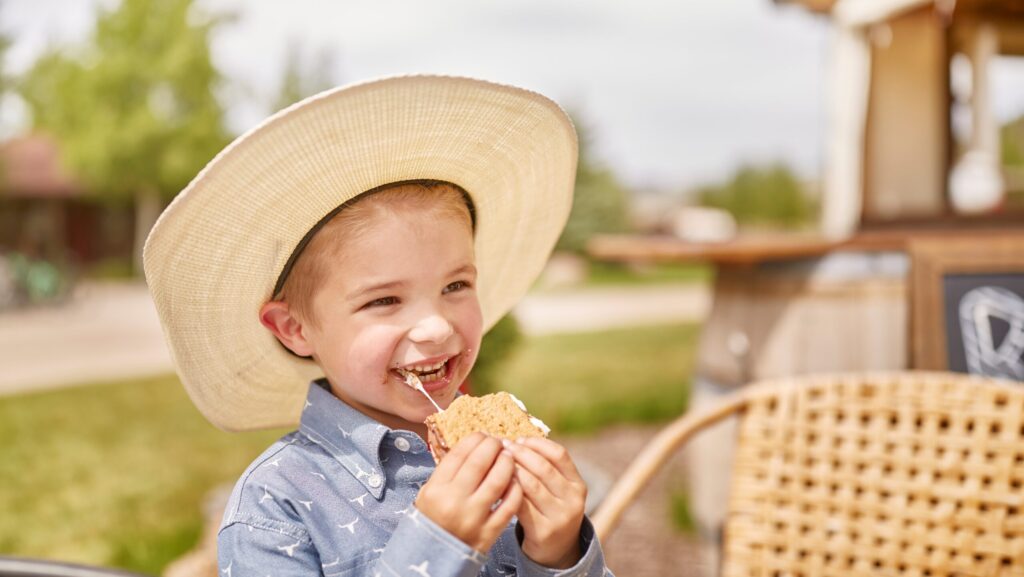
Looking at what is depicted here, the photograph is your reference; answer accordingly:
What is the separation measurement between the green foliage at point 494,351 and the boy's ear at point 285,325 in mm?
2495

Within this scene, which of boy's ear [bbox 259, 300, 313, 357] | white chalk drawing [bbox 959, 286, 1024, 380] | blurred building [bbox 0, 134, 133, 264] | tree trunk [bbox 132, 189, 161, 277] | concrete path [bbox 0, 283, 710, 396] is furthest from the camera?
blurred building [bbox 0, 134, 133, 264]

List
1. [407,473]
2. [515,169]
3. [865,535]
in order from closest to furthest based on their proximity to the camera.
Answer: [407,473], [515,169], [865,535]

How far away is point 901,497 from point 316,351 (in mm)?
1301

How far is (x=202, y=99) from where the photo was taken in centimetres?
2095

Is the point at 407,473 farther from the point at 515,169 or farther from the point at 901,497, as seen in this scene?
the point at 901,497

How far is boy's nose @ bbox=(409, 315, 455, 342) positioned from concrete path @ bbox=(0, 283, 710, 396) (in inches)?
145

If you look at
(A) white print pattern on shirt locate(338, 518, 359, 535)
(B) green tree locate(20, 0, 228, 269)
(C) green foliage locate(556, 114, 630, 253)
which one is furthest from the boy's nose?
(C) green foliage locate(556, 114, 630, 253)

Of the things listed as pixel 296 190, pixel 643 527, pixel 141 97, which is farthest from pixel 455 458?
pixel 141 97

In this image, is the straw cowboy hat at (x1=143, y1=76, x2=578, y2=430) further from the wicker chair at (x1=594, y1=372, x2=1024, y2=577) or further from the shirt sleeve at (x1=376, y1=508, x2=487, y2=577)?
the wicker chair at (x1=594, y1=372, x2=1024, y2=577)

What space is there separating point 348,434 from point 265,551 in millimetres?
177

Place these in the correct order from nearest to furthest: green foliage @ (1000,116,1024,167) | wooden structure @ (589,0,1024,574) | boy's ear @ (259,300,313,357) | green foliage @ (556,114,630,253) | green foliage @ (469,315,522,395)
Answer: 1. boy's ear @ (259,300,313,357)
2. wooden structure @ (589,0,1024,574)
3. green foliage @ (469,315,522,395)
4. green foliage @ (1000,116,1024,167)
5. green foliage @ (556,114,630,253)

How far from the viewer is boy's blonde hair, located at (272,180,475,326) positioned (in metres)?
1.11

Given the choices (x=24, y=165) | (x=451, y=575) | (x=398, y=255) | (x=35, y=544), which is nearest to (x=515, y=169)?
(x=398, y=255)

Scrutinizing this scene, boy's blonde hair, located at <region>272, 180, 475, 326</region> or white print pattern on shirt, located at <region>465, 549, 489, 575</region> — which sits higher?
boy's blonde hair, located at <region>272, 180, 475, 326</region>
